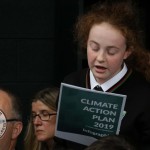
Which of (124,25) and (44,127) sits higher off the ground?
(124,25)

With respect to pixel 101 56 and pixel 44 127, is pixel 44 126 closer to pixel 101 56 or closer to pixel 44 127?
pixel 44 127

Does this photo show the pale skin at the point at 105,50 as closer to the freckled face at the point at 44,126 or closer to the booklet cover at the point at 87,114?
the booklet cover at the point at 87,114

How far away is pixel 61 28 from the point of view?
5.02 meters

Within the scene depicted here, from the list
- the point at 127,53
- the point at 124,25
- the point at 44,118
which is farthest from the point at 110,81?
the point at 44,118

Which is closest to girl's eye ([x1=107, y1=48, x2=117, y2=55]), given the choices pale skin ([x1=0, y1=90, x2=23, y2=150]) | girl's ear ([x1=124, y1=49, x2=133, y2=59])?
girl's ear ([x1=124, y1=49, x2=133, y2=59])

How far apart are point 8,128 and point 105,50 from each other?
572mm

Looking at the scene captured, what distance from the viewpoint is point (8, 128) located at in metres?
2.64

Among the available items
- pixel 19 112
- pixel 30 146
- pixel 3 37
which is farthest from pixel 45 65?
pixel 19 112

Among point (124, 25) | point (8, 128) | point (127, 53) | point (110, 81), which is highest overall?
point (124, 25)

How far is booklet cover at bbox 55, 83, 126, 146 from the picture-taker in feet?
8.21

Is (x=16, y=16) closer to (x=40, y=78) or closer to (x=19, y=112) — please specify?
(x=40, y=78)

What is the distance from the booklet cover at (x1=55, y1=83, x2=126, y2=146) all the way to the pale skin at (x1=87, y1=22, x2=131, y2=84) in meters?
0.12

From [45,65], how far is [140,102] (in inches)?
98.7

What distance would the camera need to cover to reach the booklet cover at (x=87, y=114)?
8.21 feet
